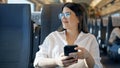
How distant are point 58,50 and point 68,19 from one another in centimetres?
25

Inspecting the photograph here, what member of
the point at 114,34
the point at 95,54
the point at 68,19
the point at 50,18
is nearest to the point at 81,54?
the point at 95,54

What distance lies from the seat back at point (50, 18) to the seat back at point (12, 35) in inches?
7.2

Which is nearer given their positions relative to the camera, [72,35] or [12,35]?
[72,35]

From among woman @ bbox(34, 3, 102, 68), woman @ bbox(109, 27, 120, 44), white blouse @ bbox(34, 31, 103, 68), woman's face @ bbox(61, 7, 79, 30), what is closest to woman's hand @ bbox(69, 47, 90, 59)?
woman @ bbox(34, 3, 102, 68)

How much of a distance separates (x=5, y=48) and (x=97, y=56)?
87 centimetres

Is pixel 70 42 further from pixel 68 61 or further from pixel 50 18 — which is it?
pixel 50 18

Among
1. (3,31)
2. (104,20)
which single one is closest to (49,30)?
(3,31)

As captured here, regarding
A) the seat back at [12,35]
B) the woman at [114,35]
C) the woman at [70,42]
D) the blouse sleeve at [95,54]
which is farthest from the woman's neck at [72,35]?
the woman at [114,35]

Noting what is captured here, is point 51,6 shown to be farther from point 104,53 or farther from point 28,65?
point 104,53

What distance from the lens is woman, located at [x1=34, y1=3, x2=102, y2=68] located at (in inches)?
78.7

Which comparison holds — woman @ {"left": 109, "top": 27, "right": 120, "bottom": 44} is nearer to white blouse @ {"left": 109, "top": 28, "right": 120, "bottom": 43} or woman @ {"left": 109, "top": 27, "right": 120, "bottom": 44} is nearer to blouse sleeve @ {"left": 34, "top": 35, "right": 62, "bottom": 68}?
white blouse @ {"left": 109, "top": 28, "right": 120, "bottom": 43}

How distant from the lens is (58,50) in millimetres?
2117

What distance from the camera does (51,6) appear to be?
255 cm

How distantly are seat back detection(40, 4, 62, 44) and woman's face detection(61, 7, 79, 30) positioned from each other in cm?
38
